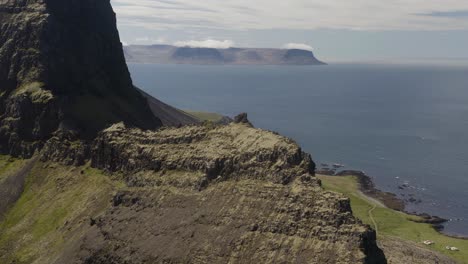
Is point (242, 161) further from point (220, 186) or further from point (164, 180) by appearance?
point (164, 180)

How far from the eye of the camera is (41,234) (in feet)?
360

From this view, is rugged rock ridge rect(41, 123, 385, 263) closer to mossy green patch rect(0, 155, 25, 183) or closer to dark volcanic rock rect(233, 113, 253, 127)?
dark volcanic rock rect(233, 113, 253, 127)

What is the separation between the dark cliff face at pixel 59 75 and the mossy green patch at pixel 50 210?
1702cm

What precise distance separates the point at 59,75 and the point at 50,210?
56624 millimetres

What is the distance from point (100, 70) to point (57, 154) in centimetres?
4781

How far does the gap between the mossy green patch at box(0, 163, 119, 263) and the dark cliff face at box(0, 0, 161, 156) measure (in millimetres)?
17022

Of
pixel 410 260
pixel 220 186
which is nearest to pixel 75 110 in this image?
pixel 220 186

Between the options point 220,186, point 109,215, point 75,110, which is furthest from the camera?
point 75,110

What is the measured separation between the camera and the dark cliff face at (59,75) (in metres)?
144

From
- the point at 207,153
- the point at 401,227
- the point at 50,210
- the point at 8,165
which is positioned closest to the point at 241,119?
the point at 207,153

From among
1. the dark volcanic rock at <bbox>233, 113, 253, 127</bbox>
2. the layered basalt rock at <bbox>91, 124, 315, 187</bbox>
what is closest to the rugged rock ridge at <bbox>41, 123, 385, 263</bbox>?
the layered basalt rock at <bbox>91, 124, 315, 187</bbox>

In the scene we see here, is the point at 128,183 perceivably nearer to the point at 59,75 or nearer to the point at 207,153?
the point at 207,153

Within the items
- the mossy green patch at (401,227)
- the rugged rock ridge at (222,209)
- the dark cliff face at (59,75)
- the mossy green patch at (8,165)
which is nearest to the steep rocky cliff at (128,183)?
the rugged rock ridge at (222,209)

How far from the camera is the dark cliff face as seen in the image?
144375mm
